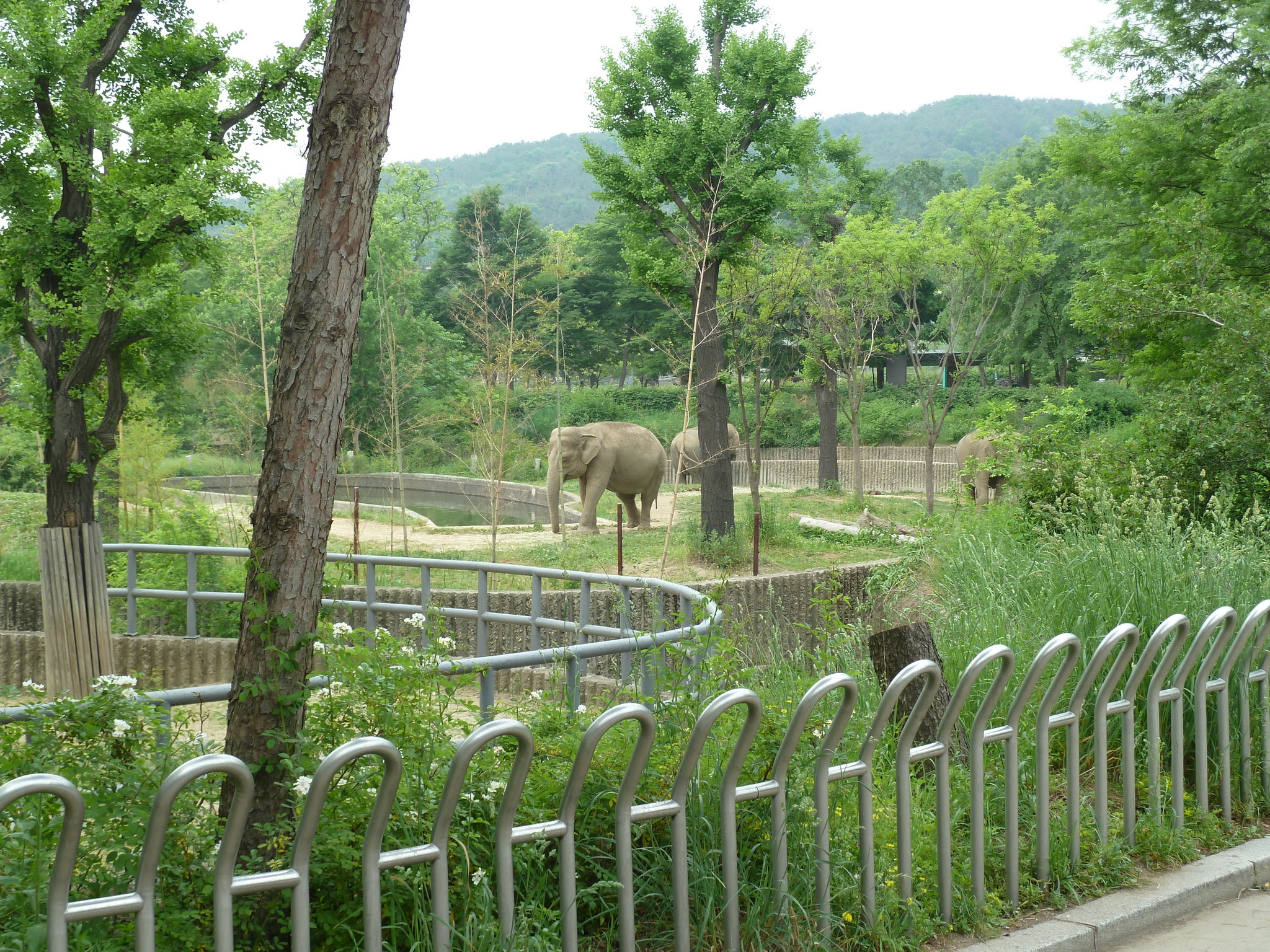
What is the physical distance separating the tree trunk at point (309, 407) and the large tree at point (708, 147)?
43.7 ft

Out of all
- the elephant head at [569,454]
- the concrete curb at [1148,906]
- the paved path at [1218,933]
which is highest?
Result: the elephant head at [569,454]

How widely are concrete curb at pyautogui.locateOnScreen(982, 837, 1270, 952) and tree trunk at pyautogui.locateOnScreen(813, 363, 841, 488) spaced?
Result: 87.0 ft

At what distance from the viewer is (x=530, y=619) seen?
8.13 meters

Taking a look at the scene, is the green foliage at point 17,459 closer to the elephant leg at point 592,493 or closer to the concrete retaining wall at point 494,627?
the elephant leg at point 592,493

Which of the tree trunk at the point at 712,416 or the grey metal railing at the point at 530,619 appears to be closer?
the grey metal railing at the point at 530,619

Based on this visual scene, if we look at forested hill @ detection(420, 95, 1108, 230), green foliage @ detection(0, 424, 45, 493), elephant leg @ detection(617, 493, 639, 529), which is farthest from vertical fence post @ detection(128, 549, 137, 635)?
forested hill @ detection(420, 95, 1108, 230)

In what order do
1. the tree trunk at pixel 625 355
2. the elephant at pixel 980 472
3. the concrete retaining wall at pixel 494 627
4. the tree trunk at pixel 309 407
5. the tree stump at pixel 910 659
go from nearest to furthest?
1. the tree trunk at pixel 309 407
2. the tree stump at pixel 910 659
3. the concrete retaining wall at pixel 494 627
4. the elephant at pixel 980 472
5. the tree trunk at pixel 625 355

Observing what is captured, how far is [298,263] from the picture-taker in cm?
325

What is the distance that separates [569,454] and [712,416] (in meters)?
3.38

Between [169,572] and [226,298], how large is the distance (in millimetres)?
3029

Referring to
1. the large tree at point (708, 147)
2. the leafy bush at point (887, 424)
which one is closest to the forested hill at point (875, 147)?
the leafy bush at point (887, 424)

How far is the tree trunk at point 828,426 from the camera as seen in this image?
31.1 meters

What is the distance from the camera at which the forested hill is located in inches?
5527

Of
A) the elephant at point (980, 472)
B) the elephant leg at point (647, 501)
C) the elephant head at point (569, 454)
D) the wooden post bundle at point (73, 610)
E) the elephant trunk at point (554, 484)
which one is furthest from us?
the elephant at point (980, 472)
